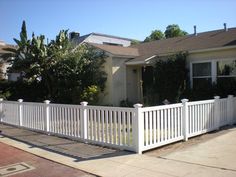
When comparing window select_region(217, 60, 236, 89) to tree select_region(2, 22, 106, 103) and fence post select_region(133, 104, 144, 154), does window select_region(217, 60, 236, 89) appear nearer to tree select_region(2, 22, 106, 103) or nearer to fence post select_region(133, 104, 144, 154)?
tree select_region(2, 22, 106, 103)

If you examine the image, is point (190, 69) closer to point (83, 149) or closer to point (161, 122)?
point (161, 122)

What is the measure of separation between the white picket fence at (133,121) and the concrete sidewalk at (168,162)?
56cm

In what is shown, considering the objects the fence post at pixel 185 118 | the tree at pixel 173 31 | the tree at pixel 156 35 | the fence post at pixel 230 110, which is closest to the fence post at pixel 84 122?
the fence post at pixel 185 118

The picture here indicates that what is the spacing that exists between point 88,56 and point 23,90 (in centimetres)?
547

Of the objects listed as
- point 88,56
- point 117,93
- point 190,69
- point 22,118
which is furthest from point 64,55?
point 190,69

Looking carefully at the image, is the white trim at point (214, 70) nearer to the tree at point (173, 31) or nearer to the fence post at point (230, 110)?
the fence post at point (230, 110)

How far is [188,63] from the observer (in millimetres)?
15195

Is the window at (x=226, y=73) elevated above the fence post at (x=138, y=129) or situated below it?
above

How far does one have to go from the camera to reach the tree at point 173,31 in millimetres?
47963

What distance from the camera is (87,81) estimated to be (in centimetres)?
1628

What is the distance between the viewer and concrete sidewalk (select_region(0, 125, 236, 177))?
5418 millimetres

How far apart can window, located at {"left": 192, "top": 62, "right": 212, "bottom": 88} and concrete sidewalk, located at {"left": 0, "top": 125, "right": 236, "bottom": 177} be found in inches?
286

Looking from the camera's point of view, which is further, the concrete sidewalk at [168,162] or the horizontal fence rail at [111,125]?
the horizontal fence rail at [111,125]

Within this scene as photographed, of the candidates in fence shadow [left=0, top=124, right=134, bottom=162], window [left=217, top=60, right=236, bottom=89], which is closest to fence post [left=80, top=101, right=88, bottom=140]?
fence shadow [left=0, top=124, right=134, bottom=162]
